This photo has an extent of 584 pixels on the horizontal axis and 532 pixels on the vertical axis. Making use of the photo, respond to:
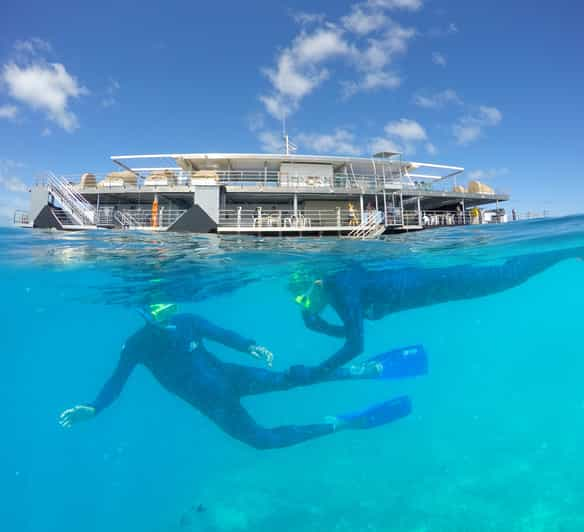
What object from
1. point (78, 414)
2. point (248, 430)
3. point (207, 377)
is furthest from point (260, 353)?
point (78, 414)

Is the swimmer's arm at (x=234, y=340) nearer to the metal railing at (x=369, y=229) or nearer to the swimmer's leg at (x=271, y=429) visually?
the swimmer's leg at (x=271, y=429)

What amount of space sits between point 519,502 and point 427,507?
6.83 ft

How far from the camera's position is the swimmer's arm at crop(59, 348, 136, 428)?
590 centimetres

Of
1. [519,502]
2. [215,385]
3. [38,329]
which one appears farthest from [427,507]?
[38,329]

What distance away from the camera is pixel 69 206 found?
21797 mm

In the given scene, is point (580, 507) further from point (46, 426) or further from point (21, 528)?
point (46, 426)

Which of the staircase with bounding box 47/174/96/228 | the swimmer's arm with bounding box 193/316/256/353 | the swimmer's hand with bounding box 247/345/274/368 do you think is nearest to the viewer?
the swimmer's hand with bounding box 247/345/274/368

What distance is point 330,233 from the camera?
80.3 feet

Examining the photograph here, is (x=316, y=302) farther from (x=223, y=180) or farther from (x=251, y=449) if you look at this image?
(x=223, y=180)

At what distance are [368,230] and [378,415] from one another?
655 inches

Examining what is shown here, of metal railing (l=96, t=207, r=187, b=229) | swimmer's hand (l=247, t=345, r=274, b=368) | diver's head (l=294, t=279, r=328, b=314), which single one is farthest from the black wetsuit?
metal railing (l=96, t=207, r=187, b=229)

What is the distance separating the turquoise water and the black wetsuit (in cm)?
258

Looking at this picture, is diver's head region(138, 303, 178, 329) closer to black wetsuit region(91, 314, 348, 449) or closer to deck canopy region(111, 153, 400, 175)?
black wetsuit region(91, 314, 348, 449)

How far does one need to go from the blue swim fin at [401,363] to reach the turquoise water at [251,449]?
3129 mm
